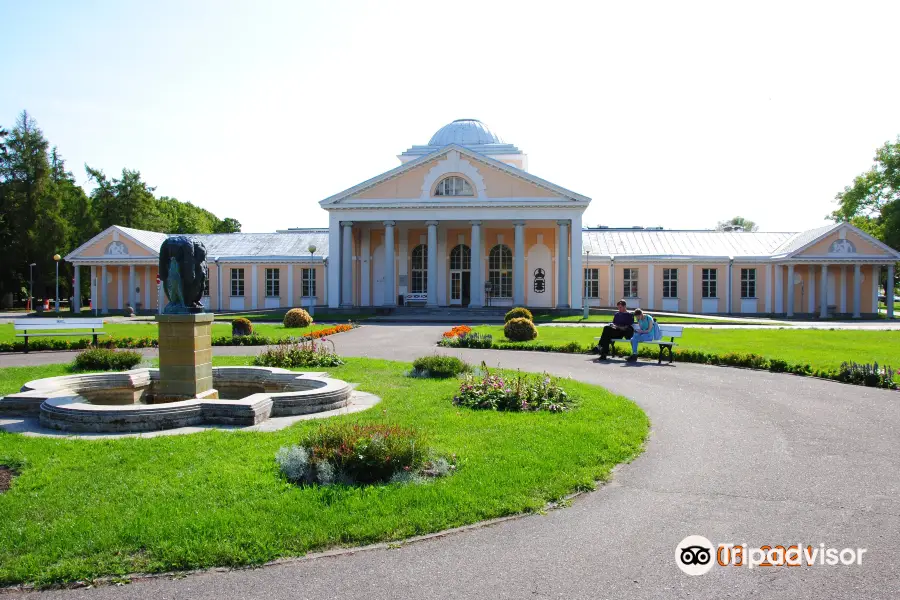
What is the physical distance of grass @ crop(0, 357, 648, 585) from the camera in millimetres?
4910

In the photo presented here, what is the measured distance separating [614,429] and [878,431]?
3722 millimetres

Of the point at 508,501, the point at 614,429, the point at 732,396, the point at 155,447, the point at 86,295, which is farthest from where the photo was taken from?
the point at 86,295

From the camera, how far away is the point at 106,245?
46.8 metres

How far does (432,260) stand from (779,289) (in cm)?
2357

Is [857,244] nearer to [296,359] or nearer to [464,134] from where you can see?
[464,134]

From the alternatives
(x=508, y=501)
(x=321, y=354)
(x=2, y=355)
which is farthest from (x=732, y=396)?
(x=2, y=355)

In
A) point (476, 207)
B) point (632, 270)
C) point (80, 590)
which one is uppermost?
point (476, 207)

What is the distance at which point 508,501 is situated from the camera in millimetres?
5957

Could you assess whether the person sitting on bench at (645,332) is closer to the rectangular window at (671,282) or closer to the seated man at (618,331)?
the seated man at (618,331)

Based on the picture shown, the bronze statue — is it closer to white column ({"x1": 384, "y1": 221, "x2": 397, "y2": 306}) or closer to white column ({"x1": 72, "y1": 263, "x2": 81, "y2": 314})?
white column ({"x1": 384, "y1": 221, "x2": 397, "y2": 306})

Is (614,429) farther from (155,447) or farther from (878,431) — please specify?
(155,447)

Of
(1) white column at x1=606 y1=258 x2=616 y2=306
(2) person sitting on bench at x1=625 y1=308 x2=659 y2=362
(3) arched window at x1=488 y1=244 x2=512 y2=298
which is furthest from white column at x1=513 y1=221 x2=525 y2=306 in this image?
(2) person sitting on bench at x1=625 y1=308 x2=659 y2=362

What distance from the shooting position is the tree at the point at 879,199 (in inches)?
2136

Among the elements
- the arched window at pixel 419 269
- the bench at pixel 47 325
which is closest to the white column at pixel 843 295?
the arched window at pixel 419 269
